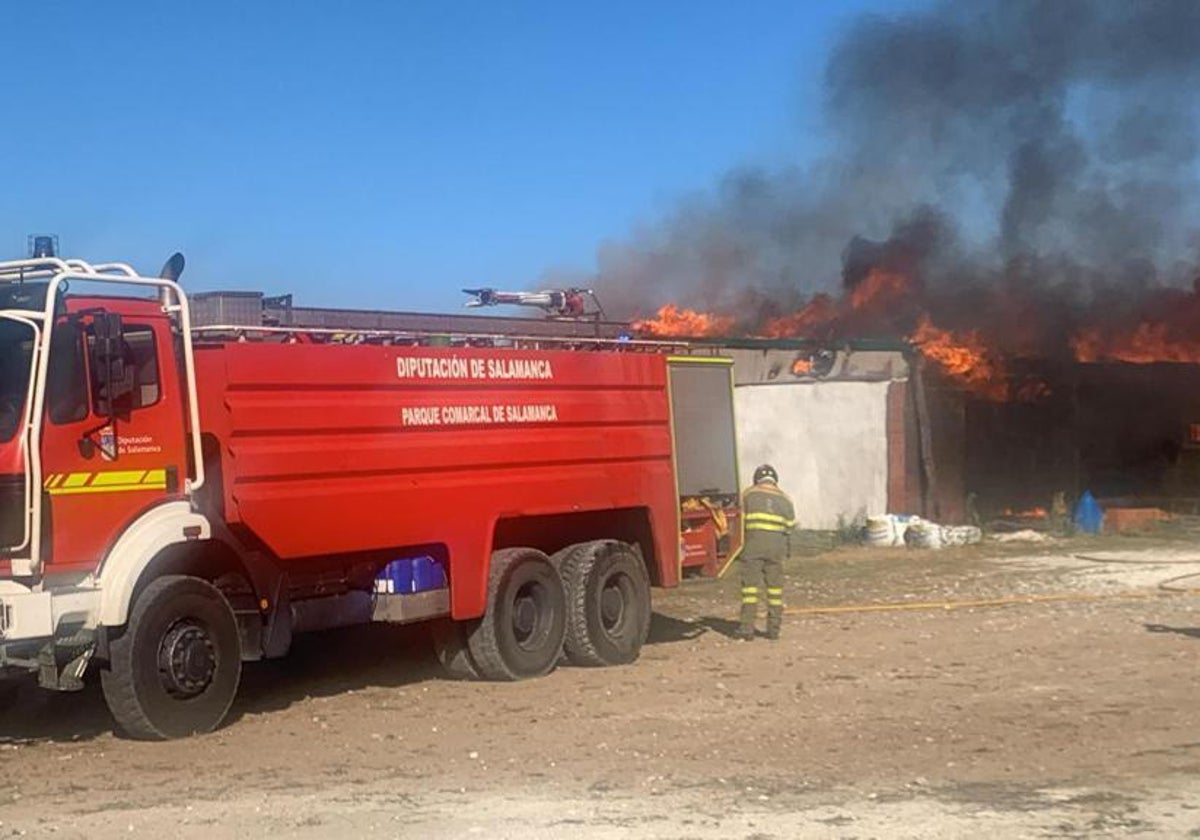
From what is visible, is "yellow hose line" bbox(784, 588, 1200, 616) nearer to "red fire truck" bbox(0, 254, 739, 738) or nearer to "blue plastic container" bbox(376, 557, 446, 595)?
"red fire truck" bbox(0, 254, 739, 738)

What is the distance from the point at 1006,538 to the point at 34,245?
1736 centimetres

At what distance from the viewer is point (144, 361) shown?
30.4 feet

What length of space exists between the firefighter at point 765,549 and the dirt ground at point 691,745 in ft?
1.36

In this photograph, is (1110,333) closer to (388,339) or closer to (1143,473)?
(1143,473)

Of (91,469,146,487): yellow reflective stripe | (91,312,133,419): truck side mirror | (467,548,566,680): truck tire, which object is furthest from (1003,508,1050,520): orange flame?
(91,312,133,419): truck side mirror

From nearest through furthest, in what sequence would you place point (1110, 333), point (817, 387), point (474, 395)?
point (474, 395), point (817, 387), point (1110, 333)

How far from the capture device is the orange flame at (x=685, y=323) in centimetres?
2719

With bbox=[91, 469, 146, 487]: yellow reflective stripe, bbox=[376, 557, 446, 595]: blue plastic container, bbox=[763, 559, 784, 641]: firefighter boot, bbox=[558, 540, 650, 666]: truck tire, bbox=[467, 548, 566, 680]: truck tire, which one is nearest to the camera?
bbox=[91, 469, 146, 487]: yellow reflective stripe

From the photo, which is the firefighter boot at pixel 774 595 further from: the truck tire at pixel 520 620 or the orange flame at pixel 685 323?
the orange flame at pixel 685 323

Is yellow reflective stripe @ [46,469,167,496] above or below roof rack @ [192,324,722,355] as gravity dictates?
below

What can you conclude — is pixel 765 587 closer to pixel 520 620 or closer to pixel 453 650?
pixel 520 620

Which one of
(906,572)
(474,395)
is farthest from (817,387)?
(474,395)

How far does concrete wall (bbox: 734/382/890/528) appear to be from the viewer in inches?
968

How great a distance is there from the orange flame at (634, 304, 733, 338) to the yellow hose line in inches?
440
